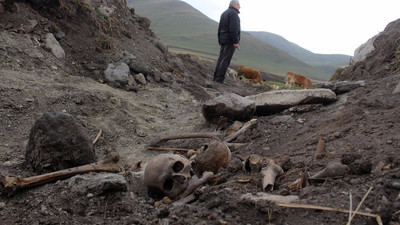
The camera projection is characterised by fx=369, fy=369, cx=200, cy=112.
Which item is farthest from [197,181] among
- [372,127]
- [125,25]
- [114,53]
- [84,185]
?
[125,25]

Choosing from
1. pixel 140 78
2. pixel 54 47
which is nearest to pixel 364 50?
pixel 140 78

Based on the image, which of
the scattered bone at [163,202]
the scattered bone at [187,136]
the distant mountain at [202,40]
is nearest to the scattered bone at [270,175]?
the scattered bone at [163,202]

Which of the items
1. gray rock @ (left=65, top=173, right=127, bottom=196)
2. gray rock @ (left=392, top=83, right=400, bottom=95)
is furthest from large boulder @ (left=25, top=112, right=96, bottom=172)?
gray rock @ (left=392, top=83, right=400, bottom=95)

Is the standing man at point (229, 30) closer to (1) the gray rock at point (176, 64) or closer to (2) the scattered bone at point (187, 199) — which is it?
(1) the gray rock at point (176, 64)

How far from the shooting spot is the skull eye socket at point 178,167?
3279 millimetres

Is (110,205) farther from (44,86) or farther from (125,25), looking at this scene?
(125,25)

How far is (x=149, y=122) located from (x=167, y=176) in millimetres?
3519

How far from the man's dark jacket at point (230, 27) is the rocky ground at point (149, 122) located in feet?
4.51

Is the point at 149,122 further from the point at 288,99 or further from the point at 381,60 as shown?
the point at 381,60

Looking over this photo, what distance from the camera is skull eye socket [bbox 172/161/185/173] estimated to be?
328 cm

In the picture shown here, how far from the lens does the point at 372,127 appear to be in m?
3.81

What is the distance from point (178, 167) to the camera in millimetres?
3312

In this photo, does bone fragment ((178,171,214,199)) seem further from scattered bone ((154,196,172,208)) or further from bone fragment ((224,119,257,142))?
bone fragment ((224,119,257,142))

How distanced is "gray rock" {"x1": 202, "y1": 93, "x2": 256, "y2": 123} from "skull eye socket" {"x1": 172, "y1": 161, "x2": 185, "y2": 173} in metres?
2.52
